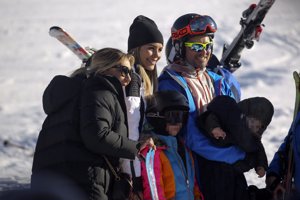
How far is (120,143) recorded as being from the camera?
3.40 metres

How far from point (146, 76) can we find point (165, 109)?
36 centimetres

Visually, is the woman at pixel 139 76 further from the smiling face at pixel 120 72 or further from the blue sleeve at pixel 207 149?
the blue sleeve at pixel 207 149

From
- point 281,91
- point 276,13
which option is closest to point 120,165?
point 281,91

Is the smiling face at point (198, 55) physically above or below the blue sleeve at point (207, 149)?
above

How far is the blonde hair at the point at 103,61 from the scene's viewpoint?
3593 mm

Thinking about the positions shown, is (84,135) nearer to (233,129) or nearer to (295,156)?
(233,129)

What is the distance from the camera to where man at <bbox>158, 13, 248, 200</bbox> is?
3.84m

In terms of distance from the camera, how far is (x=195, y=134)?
3896 millimetres

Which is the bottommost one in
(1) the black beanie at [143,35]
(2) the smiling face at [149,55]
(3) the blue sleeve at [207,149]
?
(3) the blue sleeve at [207,149]

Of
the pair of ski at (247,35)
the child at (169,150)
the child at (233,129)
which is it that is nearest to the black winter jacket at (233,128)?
the child at (233,129)

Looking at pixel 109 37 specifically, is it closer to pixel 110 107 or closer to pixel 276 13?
pixel 276 13

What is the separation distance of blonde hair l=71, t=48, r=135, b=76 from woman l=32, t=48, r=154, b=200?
0.07 m

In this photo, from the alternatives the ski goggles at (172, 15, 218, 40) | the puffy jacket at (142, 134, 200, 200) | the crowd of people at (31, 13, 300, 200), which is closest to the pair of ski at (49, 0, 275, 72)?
the crowd of people at (31, 13, 300, 200)

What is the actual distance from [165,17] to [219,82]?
13.2 metres
